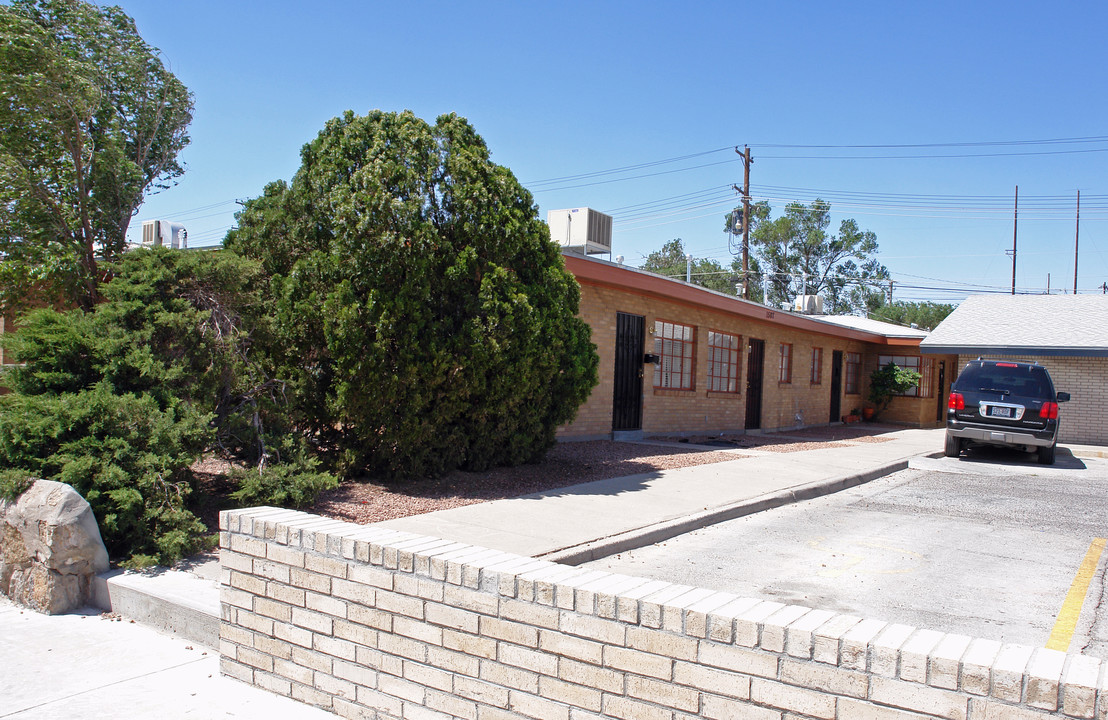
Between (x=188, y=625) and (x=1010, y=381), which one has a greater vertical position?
(x=1010, y=381)

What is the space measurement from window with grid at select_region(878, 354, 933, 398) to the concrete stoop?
25365mm

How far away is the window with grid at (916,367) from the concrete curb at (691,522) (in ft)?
53.5

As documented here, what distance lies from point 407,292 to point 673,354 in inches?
359

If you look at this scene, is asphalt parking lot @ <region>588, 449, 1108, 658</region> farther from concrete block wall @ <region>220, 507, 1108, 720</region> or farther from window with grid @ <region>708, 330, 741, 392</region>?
window with grid @ <region>708, 330, 741, 392</region>

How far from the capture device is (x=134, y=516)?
18.4 ft

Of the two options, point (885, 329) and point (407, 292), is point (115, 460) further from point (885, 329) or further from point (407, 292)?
point (885, 329)

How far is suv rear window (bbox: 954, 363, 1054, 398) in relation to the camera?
14.5 m

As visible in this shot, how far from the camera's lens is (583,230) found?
1463 cm

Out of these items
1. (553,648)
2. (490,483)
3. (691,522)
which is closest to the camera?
(553,648)

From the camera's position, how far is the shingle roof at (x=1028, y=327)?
19500mm

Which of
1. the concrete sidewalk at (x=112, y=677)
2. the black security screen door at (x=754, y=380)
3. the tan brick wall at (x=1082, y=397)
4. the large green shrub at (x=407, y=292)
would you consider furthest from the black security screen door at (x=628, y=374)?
the tan brick wall at (x=1082, y=397)

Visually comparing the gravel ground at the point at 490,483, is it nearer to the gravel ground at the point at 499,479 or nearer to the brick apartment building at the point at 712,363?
the gravel ground at the point at 499,479

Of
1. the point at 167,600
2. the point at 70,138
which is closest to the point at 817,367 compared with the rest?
the point at 70,138

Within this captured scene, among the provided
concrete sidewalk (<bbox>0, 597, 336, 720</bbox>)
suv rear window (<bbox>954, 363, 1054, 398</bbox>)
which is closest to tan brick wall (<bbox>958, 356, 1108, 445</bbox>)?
suv rear window (<bbox>954, 363, 1054, 398</bbox>)
